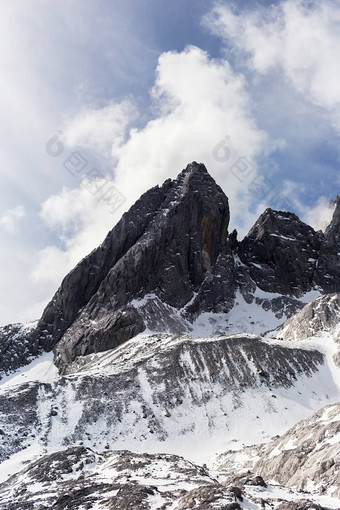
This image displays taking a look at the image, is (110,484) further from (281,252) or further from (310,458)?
(281,252)

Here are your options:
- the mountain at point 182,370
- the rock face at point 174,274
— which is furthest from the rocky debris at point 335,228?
the rock face at point 174,274

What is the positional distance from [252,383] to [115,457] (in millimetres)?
37426

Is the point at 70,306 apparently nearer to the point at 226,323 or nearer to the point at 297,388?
the point at 226,323

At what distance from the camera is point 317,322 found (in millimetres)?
91062

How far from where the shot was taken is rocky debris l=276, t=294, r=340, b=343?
3462 inches

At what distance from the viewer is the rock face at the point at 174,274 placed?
120 metres

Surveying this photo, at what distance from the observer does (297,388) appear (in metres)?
64.6

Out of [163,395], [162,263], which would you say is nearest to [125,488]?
[163,395]

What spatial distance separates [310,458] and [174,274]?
364 feet

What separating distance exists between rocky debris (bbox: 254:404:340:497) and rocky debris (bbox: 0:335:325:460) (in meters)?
24.1

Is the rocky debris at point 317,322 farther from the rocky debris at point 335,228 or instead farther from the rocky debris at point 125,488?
the rocky debris at point 335,228

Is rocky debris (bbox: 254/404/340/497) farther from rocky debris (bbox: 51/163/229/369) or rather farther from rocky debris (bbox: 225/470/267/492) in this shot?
rocky debris (bbox: 51/163/229/369)

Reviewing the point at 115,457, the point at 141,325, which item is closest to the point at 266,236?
the point at 141,325

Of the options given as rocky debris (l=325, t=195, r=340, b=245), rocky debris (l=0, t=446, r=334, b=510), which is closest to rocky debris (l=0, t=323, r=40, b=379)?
rocky debris (l=0, t=446, r=334, b=510)
